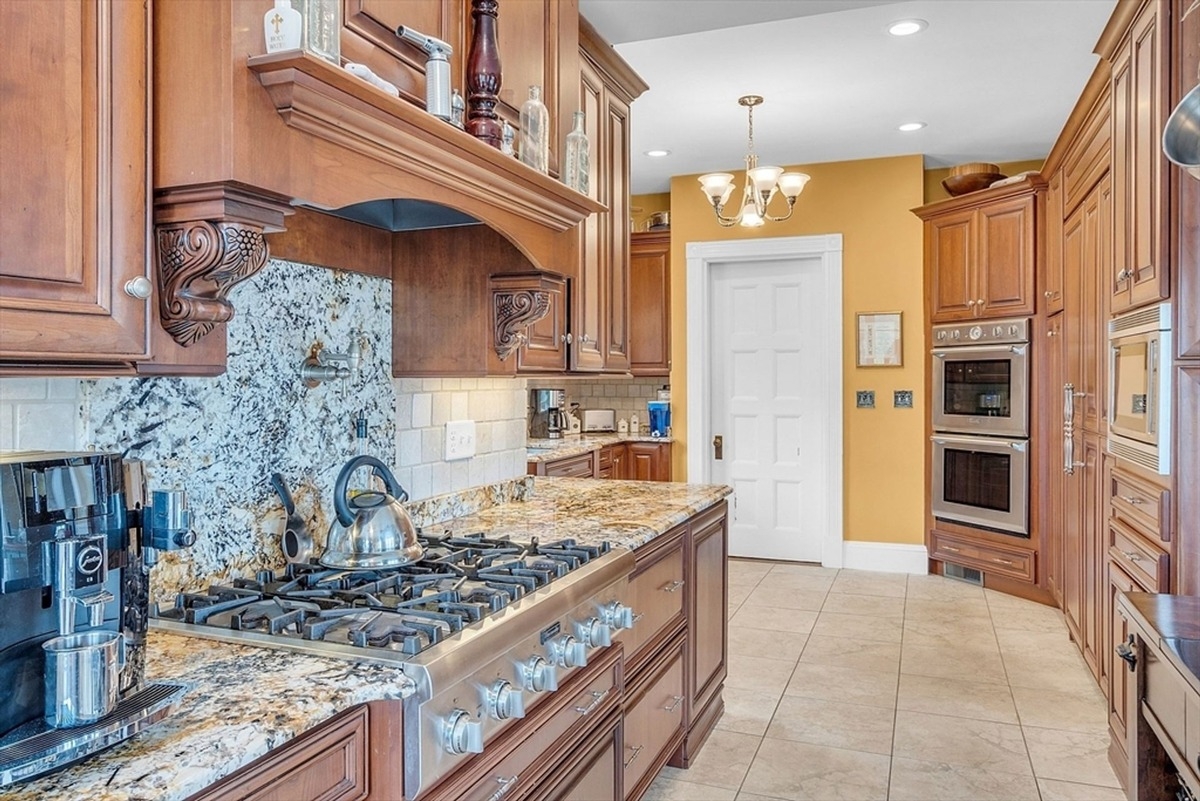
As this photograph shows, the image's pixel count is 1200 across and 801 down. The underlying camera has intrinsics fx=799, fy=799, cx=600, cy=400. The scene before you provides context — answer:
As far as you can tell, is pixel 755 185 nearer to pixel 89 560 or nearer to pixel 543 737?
pixel 543 737

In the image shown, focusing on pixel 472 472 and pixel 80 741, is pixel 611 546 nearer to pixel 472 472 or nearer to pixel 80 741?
pixel 472 472

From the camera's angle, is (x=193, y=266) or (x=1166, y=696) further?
(x=1166, y=696)

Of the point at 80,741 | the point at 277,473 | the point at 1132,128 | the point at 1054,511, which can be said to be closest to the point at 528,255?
the point at 277,473

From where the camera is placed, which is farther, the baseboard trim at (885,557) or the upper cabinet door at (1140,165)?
the baseboard trim at (885,557)

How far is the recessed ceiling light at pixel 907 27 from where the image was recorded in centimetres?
335

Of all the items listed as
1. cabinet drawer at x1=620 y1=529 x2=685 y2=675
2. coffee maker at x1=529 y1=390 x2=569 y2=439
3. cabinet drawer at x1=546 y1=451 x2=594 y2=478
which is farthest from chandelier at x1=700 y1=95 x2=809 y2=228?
cabinet drawer at x1=620 y1=529 x2=685 y2=675

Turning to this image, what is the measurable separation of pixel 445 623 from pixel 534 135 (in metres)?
1.14

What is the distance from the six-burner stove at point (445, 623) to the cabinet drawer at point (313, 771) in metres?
0.08

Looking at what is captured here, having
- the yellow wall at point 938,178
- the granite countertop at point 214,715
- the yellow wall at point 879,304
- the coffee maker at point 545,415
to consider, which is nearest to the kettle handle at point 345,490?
the granite countertop at point 214,715

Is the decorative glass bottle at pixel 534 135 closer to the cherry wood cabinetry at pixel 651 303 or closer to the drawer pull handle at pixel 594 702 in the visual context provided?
the drawer pull handle at pixel 594 702

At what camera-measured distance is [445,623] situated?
1.34 meters

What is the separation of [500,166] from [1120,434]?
2195mm

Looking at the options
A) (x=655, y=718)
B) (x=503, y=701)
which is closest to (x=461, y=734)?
(x=503, y=701)

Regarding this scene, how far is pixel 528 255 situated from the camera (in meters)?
1.85
